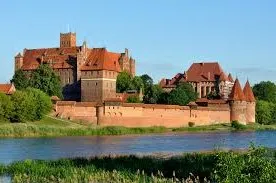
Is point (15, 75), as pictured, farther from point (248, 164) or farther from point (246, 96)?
point (248, 164)

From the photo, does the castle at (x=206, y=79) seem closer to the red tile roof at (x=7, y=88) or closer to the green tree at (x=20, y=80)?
the green tree at (x=20, y=80)

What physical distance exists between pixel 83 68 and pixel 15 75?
290 inches

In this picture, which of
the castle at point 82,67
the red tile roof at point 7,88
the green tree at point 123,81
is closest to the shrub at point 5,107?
the red tile roof at point 7,88

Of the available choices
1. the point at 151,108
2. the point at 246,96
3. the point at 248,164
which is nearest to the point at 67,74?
the point at 151,108

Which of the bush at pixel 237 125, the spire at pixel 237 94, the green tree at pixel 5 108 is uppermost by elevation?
the spire at pixel 237 94

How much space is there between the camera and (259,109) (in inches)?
2830

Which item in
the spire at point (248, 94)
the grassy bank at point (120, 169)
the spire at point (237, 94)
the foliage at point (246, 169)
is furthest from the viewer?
the spire at point (248, 94)

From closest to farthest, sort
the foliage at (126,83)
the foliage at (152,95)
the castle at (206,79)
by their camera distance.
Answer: the foliage at (152,95) < the foliage at (126,83) < the castle at (206,79)

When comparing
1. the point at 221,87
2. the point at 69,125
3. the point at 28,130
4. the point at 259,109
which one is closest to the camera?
the point at 28,130

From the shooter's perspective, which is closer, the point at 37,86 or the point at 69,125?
the point at 69,125

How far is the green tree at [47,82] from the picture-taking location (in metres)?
61.4

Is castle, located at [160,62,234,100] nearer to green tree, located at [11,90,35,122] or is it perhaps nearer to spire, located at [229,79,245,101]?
spire, located at [229,79,245,101]

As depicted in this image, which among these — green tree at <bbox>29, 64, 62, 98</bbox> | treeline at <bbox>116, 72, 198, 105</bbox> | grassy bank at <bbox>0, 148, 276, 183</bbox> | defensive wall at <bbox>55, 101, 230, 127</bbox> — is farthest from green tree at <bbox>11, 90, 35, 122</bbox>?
grassy bank at <bbox>0, 148, 276, 183</bbox>

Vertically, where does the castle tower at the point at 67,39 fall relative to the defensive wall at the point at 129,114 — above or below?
above
